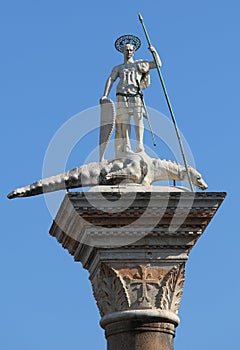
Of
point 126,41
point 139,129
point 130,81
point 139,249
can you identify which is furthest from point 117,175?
point 126,41

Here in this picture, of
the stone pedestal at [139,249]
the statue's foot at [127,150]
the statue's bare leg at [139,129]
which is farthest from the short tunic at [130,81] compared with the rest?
the stone pedestal at [139,249]

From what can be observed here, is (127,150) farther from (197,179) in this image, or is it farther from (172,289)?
(172,289)

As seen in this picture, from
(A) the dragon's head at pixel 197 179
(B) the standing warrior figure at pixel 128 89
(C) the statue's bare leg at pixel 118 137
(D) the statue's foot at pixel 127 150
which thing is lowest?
(A) the dragon's head at pixel 197 179

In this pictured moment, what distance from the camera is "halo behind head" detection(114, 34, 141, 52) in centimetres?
1611

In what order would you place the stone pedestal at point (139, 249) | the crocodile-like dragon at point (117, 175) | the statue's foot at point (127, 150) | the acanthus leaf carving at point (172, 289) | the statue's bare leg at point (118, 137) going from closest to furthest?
the stone pedestal at point (139, 249) < the acanthus leaf carving at point (172, 289) < the crocodile-like dragon at point (117, 175) < the statue's foot at point (127, 150) < the statue's bare leg at point (118, 137)

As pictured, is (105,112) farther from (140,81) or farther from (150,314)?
(150,314)

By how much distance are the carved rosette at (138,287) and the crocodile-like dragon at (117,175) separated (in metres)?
1.58

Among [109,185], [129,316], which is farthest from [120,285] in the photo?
[109,185]

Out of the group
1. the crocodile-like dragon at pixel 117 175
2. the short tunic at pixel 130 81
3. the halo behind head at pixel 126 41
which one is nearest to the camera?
the crocodile-like dragon at pixel 117 175

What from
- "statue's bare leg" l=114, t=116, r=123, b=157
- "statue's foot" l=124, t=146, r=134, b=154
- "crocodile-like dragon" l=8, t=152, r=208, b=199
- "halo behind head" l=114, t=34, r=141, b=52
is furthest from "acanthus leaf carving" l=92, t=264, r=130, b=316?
"halo behind head" l=114, t=34, r=141, b=52

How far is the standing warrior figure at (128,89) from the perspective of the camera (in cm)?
1544

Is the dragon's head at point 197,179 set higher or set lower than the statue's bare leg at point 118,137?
lower

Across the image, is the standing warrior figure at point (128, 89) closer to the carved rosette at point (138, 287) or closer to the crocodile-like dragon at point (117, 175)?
the crocodile-like dragon at point (117, 175)

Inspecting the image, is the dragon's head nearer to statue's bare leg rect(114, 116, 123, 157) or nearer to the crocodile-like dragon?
the crocodile-like dragon
